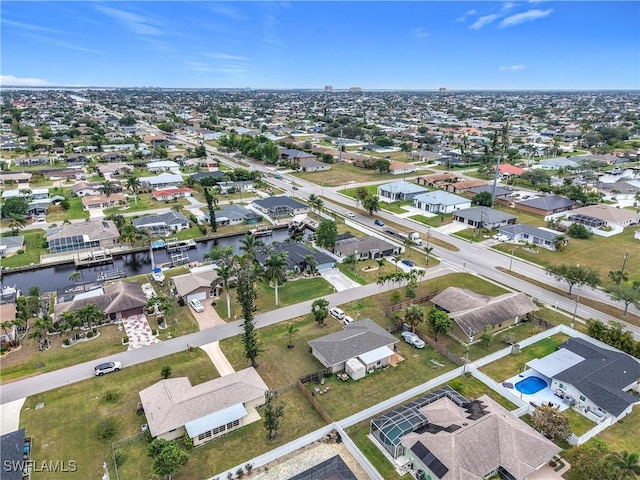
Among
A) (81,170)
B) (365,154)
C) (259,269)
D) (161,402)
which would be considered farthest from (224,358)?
(365,154)

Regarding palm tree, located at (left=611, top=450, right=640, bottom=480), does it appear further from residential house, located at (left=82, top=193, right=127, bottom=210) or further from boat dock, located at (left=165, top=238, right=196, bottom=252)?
residential house, located at (left=82, top=193, right=127, bottom=210)

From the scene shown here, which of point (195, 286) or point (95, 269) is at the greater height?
point (195, 286)

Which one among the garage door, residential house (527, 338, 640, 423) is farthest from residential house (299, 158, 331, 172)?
residential house (527, 338, 640, 423)

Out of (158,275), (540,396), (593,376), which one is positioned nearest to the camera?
(593,376)

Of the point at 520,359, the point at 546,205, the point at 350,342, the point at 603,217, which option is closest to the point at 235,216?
the point at 350,342

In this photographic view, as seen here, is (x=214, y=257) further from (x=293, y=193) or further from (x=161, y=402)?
(x=293, y=193)

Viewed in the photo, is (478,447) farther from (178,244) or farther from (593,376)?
(178,244)

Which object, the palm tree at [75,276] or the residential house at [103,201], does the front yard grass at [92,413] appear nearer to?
the palm tree at [75,276]
